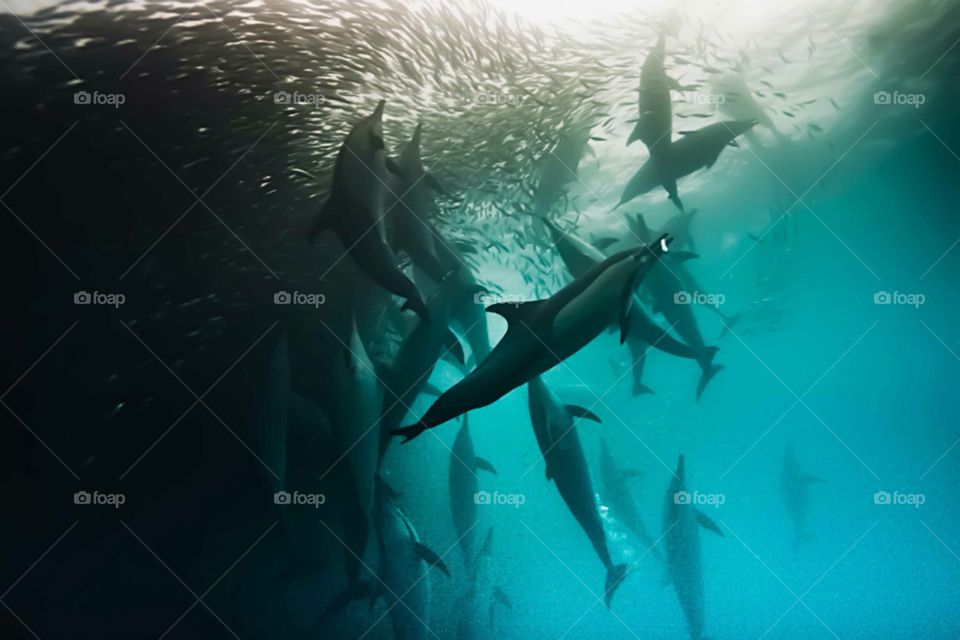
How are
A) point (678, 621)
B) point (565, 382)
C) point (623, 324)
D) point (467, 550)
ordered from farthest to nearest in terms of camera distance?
point (565, 382) < point (678, 621) < point (467, 550) < point (623, 324)

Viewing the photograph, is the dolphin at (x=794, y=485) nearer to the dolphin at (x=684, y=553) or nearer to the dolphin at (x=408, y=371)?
the dolphin at (x=684, y=553)

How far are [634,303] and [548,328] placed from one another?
188 cm

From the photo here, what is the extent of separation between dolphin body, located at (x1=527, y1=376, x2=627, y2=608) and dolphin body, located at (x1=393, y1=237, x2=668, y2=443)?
1.46m

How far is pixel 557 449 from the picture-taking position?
16.2 ft

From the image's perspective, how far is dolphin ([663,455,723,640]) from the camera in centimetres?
668

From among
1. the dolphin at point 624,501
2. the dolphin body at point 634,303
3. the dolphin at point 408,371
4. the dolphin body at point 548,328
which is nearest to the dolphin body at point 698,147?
the dolphin body at point 634,303

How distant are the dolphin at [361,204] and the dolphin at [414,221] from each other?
896 mm

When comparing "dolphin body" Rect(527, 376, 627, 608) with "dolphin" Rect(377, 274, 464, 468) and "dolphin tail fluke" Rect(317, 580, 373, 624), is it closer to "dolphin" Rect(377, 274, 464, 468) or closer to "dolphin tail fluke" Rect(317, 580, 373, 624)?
"dolphin" Rect(377, 274, 464, 468)

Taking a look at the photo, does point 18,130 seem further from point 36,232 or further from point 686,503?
point 686,503

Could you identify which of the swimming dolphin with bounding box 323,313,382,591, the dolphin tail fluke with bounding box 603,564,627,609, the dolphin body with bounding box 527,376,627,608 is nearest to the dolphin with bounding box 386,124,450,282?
the swimming dolphin with bounding box 323,313,382,591

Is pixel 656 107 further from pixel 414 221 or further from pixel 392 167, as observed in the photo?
pixel 392 167

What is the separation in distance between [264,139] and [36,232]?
2518mm

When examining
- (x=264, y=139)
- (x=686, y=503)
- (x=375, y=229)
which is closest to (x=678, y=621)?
(x=686, y=503)

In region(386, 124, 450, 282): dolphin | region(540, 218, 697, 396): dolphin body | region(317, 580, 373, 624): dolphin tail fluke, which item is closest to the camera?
region(540, 218, 697, 396): dolphin body
